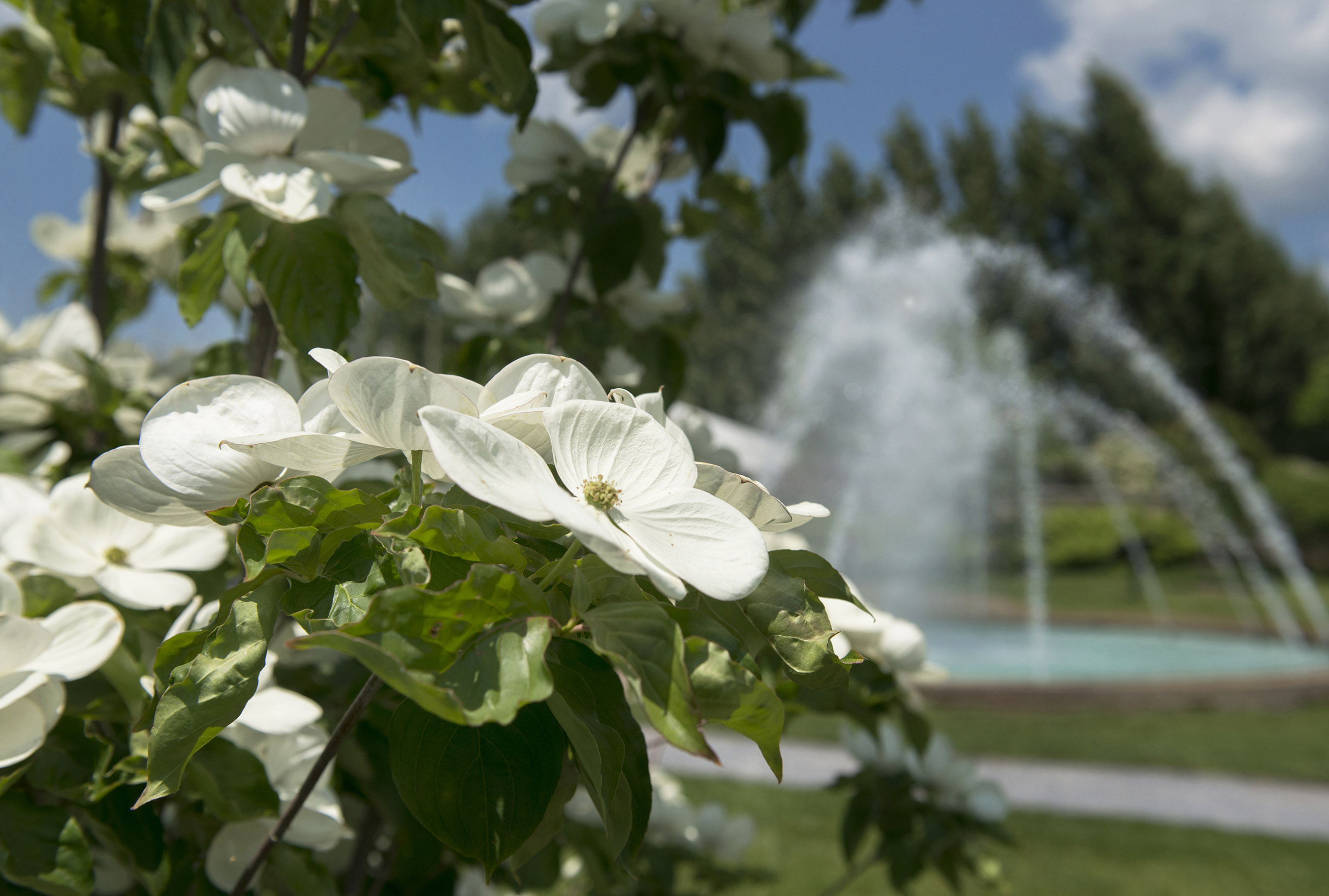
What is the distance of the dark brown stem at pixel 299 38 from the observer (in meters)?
0.99

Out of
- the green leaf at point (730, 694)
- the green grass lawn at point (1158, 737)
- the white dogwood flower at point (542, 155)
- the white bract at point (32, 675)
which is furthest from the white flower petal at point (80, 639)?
the green grass lawn at point (1158, 737)

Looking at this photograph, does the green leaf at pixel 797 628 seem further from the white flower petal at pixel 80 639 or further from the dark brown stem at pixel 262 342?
the dark brown stem at pixel 262 342

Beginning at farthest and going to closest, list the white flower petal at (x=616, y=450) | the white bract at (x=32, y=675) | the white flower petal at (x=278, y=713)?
the white flower petal at (x=278, y=713)
the white bract at (x=32, y=675)
the white flower petal at (x=616, y=450)

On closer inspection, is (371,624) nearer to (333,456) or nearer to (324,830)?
(333,456)

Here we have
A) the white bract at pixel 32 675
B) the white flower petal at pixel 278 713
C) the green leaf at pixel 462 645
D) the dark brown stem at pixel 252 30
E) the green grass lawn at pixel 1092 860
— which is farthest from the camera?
the green grass lawn at pixel 1092 860

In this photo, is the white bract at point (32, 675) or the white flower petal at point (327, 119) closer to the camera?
the white bract at point (32, 675)

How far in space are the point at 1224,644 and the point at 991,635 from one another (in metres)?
2.23

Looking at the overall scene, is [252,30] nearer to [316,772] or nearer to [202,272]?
[202,272]

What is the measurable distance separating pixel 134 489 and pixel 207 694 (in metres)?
0.15

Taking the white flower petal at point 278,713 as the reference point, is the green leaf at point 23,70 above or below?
below

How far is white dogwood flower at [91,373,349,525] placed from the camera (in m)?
0.55

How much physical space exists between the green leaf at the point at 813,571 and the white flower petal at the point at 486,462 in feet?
0.58

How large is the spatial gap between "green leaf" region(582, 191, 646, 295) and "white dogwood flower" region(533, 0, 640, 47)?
0.22 meters

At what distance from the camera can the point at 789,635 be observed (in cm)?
51
